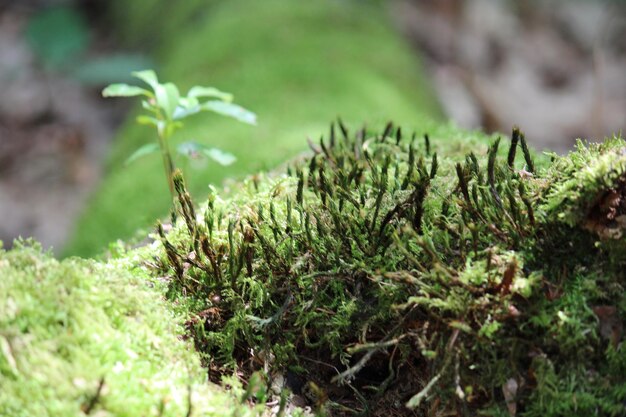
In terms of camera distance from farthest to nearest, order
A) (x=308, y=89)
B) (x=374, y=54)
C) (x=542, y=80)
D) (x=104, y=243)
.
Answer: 1. (x=542, y=80)
2. (x=374, y=54)
3. (x=308, y=89)
4. (x=104, y=243)

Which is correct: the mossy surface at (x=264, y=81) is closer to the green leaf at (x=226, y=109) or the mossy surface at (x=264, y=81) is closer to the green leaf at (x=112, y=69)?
Answer: the green leaf at (x=112, y=69)

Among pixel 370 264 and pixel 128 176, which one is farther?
pixel 128 176

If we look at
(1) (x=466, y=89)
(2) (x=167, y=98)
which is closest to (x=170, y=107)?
(2) (x=167, y=98)

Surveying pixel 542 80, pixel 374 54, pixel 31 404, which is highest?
pixel 542 80

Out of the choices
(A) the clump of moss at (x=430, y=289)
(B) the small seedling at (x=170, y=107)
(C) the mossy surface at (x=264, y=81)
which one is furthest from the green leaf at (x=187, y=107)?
(C) the mossy surface at (x=264, y=81)

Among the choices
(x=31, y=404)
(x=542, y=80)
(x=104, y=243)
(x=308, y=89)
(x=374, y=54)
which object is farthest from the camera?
(x=542, y=80)

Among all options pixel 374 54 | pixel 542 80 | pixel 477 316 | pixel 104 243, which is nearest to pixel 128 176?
pixel 104 243

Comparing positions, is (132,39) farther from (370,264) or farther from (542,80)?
(370,264)
